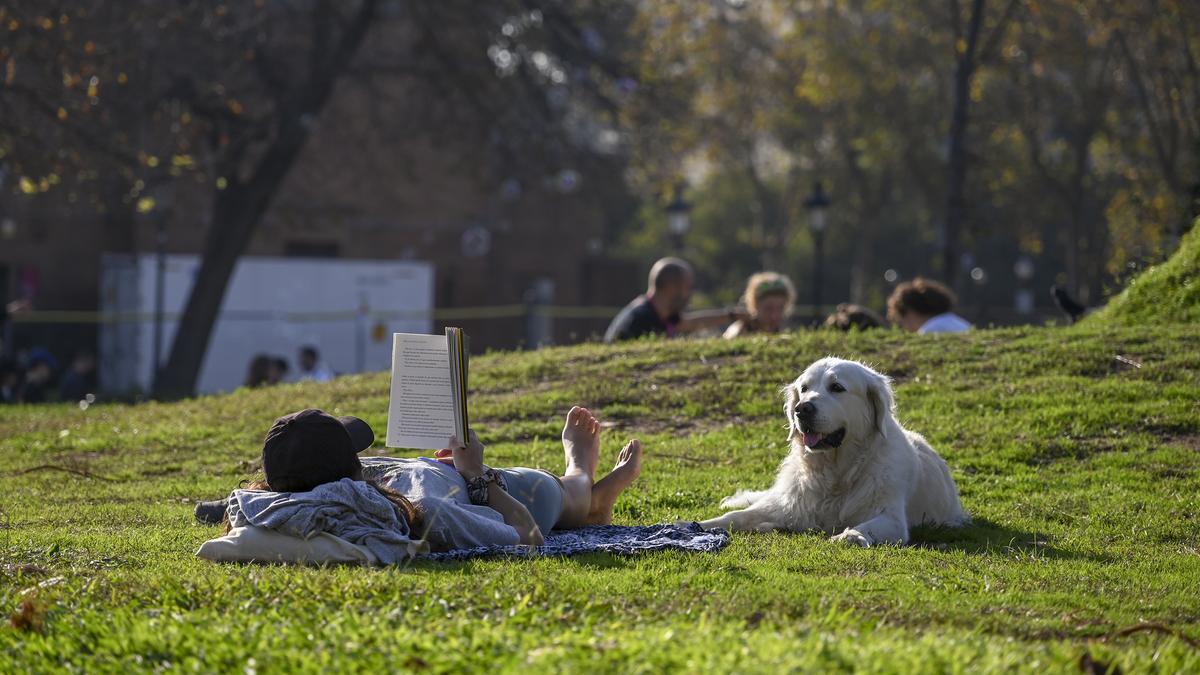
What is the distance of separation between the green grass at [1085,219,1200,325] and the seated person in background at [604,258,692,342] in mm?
4023

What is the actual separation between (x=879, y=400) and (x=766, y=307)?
7.40 m

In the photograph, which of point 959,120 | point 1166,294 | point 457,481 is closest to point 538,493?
point 457,481

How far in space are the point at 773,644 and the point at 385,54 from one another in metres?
23.3

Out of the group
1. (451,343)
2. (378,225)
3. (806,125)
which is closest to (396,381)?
(451,343)

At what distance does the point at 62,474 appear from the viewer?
11703 mm

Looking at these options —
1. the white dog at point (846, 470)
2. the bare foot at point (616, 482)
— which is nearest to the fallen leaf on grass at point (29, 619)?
the bare foot at point (616, 482)

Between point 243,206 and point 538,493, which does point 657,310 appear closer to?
point 538,493

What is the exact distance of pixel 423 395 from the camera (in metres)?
6.88

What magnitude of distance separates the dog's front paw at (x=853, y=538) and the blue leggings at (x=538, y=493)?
141cm

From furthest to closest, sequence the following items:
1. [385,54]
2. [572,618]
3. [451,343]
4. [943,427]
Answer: [385,54], [943,427], [451,343], [572,618]

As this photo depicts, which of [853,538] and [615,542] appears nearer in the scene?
[615,542]

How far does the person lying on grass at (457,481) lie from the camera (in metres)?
6.73

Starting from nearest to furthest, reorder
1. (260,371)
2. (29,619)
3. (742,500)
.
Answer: (29,619), (742,500), (260,371)

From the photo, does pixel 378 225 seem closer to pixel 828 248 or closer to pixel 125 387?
pixel 125 387
